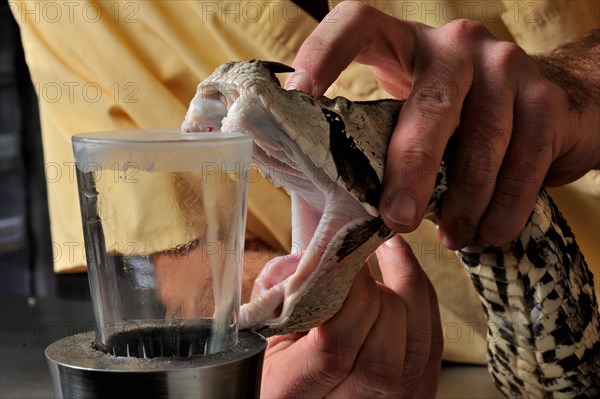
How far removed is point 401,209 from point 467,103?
0.18 meters

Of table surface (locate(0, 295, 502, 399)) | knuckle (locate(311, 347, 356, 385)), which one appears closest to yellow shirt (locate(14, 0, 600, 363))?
table surface (locate(0, 295, 502, 399))

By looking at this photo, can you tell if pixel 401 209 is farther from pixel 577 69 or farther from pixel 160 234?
pixel 577 69

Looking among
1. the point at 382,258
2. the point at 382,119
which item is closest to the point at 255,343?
the point at 382,119

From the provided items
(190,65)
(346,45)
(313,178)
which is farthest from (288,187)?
(190,65)

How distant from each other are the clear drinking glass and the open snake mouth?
10 cm

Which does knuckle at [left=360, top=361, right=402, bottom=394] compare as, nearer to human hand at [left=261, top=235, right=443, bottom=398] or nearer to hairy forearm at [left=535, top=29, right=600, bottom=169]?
human hand at [left=261, top=235, right=443, bottom=398]

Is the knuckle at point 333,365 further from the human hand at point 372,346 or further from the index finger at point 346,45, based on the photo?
the index finger at point 346,45

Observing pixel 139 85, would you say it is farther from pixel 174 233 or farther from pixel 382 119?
pixel 174 233

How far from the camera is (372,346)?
0.81m

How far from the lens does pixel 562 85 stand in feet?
2.72

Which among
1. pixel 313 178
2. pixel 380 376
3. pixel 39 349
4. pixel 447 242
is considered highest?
pixel 313 178

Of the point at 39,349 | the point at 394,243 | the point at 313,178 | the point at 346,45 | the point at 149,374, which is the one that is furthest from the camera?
the point at 39,349

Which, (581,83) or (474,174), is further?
(581,83)

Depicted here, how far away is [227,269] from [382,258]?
491 mm
